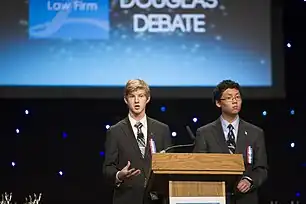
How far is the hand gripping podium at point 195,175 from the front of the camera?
100 inches

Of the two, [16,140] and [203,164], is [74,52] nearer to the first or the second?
[16,140]

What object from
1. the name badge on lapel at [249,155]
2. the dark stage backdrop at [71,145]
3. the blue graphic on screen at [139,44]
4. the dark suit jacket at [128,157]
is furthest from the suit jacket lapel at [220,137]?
the dark stage backdrop at [71,145]

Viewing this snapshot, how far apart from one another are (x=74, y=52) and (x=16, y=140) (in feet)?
2.62

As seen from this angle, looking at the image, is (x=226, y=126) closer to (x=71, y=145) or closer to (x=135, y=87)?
(x=135, y=87)

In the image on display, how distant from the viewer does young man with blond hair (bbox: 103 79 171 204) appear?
12.0ft

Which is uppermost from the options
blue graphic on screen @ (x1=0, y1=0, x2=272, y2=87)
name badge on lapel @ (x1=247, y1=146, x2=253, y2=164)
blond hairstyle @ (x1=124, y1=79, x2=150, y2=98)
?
blue graphic on screen @ (x1=0, y1=0, x2=272, y2=87)

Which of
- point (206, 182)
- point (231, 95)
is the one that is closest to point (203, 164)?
point (206, 182)

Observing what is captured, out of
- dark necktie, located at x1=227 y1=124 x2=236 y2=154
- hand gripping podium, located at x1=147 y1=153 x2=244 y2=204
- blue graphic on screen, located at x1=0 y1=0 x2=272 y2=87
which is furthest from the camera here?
blue graphic on screen, located at x1=0 y1=0 x2=272 y2=87

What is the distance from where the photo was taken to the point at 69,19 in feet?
16.8

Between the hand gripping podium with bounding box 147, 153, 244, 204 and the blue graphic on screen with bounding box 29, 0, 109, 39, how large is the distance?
2.62 metres

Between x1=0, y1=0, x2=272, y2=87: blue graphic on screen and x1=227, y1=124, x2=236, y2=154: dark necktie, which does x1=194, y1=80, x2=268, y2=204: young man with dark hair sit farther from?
x1=0, y1=0, x2=272, y2=87: blue graphic on screen

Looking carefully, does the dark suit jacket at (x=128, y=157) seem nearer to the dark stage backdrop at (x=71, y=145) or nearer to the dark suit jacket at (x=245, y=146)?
the dark suit jacket at (x=245, y=146)

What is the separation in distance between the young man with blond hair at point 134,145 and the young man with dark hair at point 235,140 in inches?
10.0

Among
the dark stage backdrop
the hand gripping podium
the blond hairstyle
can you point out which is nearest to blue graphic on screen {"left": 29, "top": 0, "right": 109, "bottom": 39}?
the dark stage backdrop
